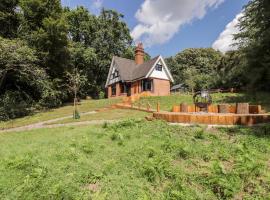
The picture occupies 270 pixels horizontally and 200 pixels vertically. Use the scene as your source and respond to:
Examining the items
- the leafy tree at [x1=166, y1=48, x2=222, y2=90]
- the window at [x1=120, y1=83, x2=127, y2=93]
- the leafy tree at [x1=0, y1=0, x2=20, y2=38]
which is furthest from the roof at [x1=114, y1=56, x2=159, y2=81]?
the leafy tree at [x1=166, y1=48, x2=222, y2=90]

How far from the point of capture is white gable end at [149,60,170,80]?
120ft

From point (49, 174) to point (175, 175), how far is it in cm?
348

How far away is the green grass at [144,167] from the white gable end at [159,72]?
26.1 m

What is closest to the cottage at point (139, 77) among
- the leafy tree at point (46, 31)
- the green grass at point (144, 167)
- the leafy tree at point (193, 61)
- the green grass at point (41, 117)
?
the leafy tree at point (46, 31)

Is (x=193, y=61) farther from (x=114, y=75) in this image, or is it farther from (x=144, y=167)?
(x=144, y=167)

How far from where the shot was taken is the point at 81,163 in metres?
8.23

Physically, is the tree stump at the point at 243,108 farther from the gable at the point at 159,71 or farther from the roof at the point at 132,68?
the roof at the point at 132,68

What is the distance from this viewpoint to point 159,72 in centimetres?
3750

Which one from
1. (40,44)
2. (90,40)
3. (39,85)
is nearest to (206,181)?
(39,85)

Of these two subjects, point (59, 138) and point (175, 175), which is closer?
point (175, 175)

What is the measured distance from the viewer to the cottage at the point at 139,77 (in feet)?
120

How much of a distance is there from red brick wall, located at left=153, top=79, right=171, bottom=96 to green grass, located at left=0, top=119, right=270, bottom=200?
2608 cm

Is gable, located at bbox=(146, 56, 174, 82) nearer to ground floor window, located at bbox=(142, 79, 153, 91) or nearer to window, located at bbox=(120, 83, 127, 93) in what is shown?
ground floor window, located at bbox=(142, 79, 153, 91)

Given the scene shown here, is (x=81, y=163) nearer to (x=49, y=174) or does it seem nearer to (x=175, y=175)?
(x=49, y=174)
